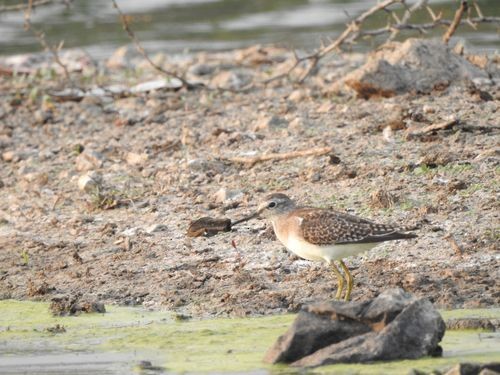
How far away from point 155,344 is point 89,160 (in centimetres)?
478

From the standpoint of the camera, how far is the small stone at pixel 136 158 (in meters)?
12.1

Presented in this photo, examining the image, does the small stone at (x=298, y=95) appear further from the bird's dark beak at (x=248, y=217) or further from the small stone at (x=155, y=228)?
the bird's dark beak at (x=248, y=217)

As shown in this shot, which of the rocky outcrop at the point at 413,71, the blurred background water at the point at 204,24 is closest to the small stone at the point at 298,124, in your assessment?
the rocky outcrop at the point at 413,71

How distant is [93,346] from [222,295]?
1.20 meters

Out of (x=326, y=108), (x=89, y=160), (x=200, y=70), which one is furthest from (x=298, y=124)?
(x=200, y=70)

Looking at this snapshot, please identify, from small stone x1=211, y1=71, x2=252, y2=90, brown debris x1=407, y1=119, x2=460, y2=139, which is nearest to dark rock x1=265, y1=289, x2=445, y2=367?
brown debris x1=407, y1=119, x2=460, y2=139

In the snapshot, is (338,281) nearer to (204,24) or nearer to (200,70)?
(200,70)

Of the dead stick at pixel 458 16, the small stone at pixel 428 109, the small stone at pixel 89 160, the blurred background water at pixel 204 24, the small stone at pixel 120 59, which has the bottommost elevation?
the blurred background water at pixel 204 24

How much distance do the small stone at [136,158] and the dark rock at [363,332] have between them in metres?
5.33

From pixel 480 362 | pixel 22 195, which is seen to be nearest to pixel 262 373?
pixel 480 362

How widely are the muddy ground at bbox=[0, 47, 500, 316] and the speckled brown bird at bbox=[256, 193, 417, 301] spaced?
31 cm

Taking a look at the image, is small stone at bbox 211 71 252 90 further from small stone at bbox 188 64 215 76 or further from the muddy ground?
small stone at bbox 188 64 215 76

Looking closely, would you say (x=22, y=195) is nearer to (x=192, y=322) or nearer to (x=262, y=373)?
(x=192, y=322)

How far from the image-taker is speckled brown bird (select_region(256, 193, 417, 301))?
27.4 ft
